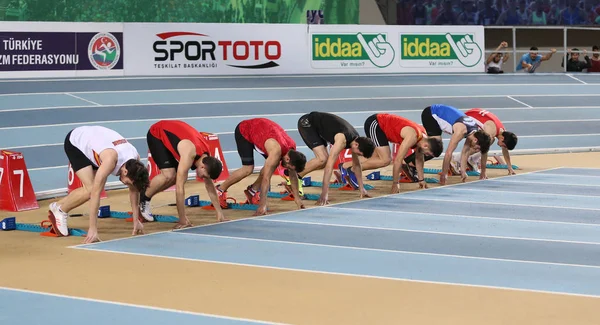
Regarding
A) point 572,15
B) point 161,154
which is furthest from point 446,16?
point 161,154

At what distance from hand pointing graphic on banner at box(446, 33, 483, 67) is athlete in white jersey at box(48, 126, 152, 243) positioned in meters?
13.6

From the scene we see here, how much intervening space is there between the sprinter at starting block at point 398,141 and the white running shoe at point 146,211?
3.34 metres

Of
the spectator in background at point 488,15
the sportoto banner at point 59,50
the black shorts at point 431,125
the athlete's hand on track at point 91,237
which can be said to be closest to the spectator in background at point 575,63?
the spectator in background at point 488,15

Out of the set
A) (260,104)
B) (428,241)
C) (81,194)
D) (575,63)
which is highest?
(575,63)

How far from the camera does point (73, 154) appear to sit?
9430mm

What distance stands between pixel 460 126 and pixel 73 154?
578 cm

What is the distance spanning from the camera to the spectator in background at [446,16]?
27.8 m

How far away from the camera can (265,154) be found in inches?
430

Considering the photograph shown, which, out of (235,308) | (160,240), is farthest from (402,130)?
(235,308)

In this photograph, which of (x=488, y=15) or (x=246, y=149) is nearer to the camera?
(x=246, y=149)

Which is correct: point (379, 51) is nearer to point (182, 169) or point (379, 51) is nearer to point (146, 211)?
point (146, 211)

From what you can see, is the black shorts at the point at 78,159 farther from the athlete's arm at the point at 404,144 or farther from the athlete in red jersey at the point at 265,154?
the athlete's arm at the point at 404,144

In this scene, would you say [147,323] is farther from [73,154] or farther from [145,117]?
[145,117]

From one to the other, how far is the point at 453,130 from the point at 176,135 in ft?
15.5
